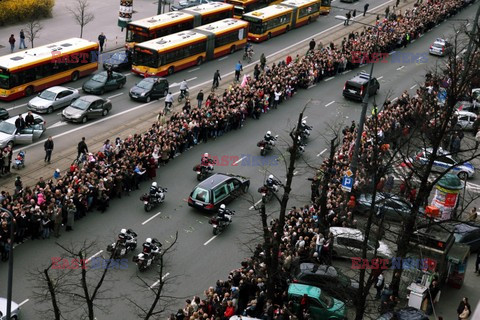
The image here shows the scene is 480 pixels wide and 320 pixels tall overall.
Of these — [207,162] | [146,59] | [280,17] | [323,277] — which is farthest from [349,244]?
[280,17]

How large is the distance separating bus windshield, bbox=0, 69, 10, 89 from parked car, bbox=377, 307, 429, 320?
28.0 meters

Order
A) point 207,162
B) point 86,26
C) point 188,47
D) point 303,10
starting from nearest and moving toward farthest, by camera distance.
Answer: point 207,162 < point 188,47 < point 86,26 < point 303,10

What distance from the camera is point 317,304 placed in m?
27.9

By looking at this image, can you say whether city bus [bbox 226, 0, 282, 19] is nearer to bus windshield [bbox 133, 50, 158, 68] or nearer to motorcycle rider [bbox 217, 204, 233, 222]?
bus windshield [bbox 133, 50, 158, 68]

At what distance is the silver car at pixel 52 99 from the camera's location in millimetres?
44406

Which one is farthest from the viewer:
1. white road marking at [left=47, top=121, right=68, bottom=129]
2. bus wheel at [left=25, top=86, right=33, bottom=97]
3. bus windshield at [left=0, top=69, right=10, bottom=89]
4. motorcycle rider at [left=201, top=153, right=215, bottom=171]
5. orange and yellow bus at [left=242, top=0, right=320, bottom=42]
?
orange and yellow bus at [left=242, top=0, right=320, bottom=42]

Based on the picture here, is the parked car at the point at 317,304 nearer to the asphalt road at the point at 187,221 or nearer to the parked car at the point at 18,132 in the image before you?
the asphalt road at the point at 187,221

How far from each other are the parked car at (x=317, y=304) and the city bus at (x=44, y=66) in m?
24.9

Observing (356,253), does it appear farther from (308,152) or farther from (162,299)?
(308,152)

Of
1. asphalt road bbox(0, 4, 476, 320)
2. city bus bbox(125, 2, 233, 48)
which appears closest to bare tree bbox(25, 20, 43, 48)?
city bus bbox(125, 2, 233, 48)

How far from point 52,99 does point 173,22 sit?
15.8m

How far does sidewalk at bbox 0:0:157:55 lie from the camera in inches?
2320

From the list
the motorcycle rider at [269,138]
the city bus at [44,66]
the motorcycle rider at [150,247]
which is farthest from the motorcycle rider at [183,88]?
the motorcycle rider at [150,247]

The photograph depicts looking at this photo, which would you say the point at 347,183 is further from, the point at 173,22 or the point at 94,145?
the point at 173,22
